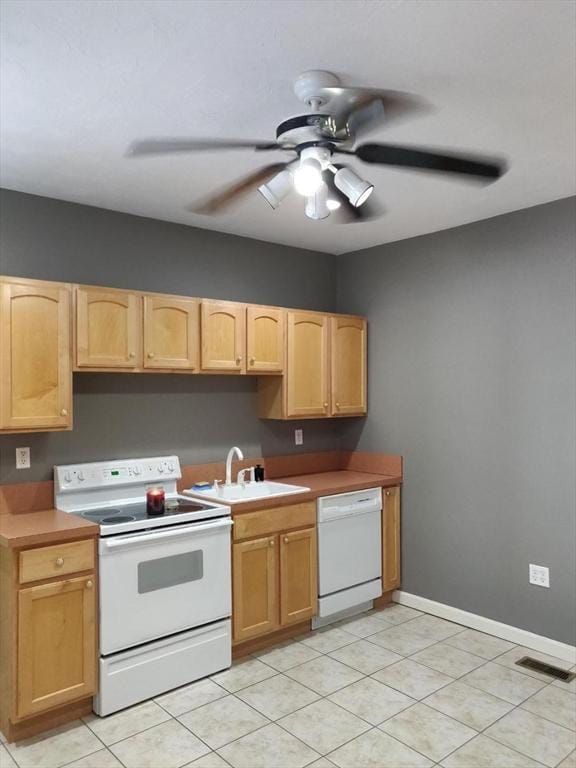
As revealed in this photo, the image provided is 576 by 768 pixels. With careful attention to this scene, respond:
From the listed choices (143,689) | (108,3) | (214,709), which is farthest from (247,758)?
(108,3)

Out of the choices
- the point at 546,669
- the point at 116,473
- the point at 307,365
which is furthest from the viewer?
the point at 307,365

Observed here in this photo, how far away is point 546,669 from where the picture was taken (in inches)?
132

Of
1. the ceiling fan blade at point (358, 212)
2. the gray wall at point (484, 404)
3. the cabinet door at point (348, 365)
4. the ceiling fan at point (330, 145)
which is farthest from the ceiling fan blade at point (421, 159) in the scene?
the cabinet door at point (348, 365)

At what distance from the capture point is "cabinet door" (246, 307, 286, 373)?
155 inches

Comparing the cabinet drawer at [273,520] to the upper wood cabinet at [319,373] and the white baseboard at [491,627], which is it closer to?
the upper wood cabinet at [319,373]

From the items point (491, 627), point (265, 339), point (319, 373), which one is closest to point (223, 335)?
point (265, 339)

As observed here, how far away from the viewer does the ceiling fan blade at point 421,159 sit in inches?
91.2

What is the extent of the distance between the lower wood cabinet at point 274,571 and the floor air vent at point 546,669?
4.10 feet

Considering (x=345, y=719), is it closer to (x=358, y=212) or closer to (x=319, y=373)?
(x=319, y=373)

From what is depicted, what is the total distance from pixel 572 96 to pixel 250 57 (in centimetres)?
122

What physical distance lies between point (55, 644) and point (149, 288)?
206 centimetres

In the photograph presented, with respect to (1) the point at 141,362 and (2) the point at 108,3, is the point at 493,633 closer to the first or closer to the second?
(1) the point at 141,362

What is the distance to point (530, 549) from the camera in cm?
368

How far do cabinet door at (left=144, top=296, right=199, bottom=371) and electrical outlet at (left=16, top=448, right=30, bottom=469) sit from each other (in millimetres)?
774
